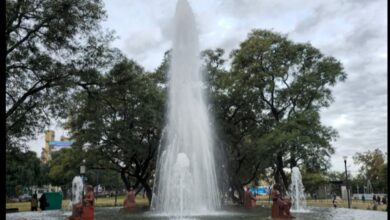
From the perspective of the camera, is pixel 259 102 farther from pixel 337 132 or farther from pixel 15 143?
pixel 15 143

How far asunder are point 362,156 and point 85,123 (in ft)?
249

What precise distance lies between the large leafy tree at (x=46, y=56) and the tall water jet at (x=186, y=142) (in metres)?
7.84

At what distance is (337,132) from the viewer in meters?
37.8

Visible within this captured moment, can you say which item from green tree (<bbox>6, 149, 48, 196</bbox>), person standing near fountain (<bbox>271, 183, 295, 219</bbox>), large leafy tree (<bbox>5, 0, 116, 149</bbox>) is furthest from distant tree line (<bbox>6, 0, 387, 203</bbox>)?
green tree (<bbox>6, 149, 48, 196</bbox>)

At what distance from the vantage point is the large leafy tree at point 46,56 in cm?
1955

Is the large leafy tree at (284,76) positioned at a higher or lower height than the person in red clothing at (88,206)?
higher

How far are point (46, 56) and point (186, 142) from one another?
11.3 m

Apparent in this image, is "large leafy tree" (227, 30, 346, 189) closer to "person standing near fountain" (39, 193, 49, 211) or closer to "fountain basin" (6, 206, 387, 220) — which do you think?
"fountain basin" (6, 206, 387, 220)

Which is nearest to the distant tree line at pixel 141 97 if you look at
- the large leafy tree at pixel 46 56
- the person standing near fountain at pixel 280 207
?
the large leafy tree at pixel 46 56

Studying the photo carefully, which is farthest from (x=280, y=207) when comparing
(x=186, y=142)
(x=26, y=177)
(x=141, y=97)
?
(x=26, y=177)

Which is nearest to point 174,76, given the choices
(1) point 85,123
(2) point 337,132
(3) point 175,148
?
(3) point 175,148

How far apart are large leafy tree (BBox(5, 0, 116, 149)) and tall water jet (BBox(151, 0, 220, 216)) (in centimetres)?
784

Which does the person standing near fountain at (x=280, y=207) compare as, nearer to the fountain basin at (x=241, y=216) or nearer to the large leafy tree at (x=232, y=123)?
the fountain basin at (x=241, y=216)

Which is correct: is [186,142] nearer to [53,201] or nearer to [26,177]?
[53,201]
